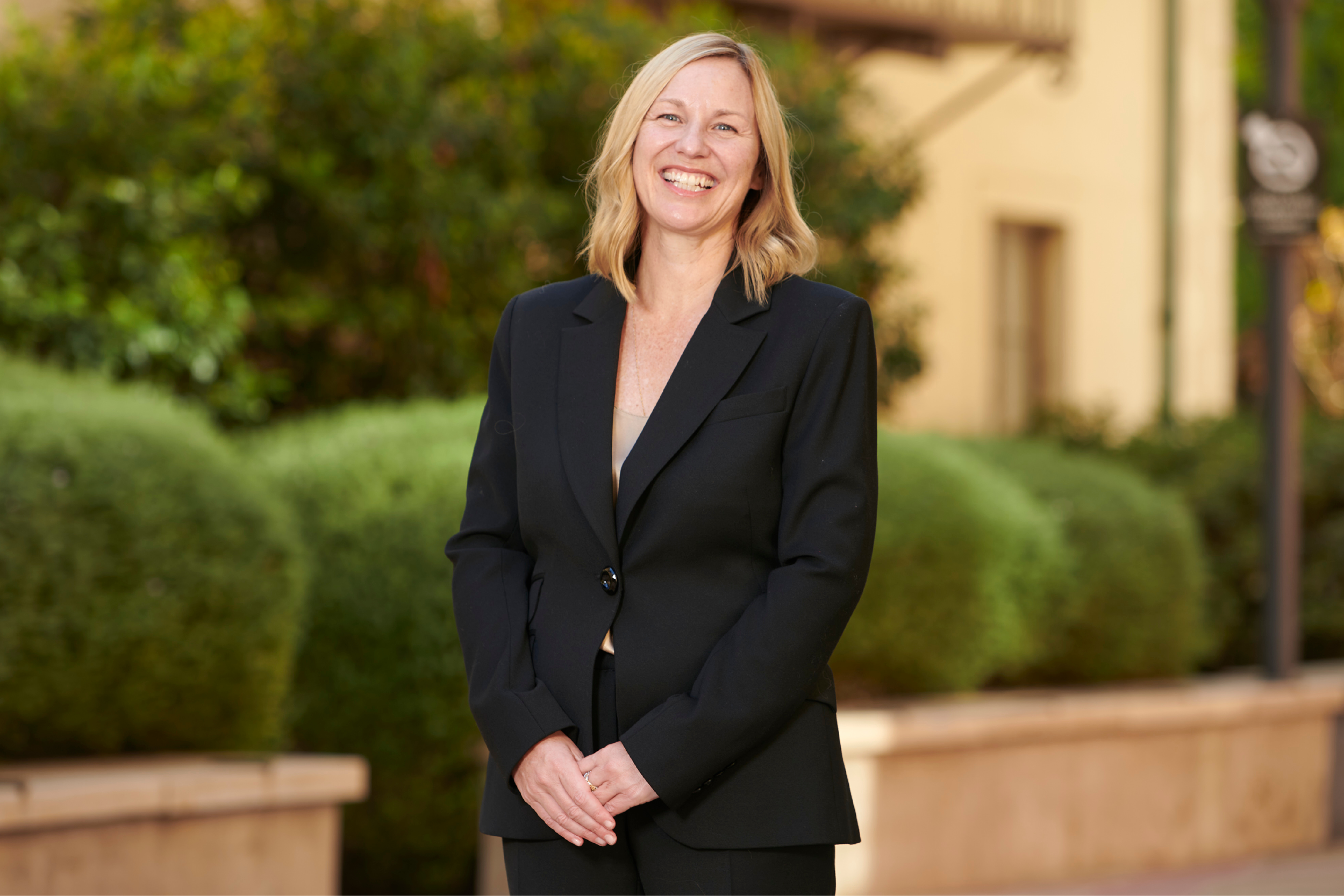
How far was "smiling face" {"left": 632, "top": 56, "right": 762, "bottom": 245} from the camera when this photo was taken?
2547 millimetres

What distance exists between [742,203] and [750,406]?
15.9 inches

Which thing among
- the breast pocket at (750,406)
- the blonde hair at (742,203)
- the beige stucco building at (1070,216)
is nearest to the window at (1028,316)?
the beige stucco building at (1070,216)

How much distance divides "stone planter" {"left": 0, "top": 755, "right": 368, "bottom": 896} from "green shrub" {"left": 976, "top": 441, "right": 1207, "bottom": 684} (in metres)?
3.75

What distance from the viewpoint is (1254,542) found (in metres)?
9.07

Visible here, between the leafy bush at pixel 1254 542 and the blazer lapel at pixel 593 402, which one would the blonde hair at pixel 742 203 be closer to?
the blazer lapel at pixel 593 402

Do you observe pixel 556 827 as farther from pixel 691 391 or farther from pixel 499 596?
pixel 691 391

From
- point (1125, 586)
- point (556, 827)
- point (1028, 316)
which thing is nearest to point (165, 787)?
point (556, 827)

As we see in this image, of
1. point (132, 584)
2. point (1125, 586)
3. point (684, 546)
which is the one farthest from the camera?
point (1125, 586)

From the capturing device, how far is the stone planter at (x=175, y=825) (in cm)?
→ 408

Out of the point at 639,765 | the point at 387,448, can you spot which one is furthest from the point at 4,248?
the point at 639,765

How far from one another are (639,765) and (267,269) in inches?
239

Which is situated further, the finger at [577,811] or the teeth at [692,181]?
the teeth at [692,181]

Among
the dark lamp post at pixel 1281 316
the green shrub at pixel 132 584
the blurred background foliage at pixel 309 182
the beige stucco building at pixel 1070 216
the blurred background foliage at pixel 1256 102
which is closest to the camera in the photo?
the green shrub at pixel 132 584

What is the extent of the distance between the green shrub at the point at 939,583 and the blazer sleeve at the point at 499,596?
365cm
